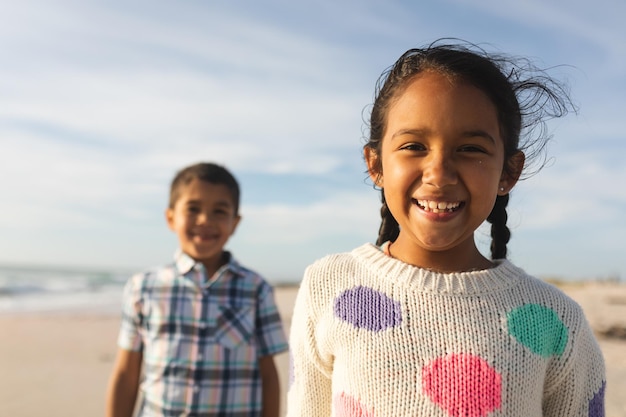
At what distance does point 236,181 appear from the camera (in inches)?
147

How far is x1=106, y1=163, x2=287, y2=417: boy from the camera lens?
3100 mm

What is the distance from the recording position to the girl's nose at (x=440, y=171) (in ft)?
5.35

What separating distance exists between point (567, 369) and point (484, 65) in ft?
2.80

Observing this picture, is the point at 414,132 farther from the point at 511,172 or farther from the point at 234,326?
the point at 234,326

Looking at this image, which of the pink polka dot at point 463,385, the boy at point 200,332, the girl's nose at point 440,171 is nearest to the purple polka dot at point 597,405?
the pink polka dot at point 463,385

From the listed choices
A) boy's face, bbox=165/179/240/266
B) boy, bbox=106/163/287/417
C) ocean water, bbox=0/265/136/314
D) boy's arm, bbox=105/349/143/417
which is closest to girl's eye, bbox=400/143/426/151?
boy, bbox=106/163/287/417

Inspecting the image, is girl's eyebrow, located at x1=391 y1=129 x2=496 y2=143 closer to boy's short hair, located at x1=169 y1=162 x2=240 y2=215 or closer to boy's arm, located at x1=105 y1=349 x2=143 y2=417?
boy's short hair, located at x1=169 y1=162 x2=240 y2=215

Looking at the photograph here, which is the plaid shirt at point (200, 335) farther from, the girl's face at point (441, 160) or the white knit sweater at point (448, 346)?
the girl's face at point (441, 160)

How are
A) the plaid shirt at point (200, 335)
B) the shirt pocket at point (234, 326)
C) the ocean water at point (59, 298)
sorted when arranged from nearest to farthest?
the plaid shirt at point (200, 335)
the shirt pocket at point (234, 326)
the ocean water at point (59, 298)

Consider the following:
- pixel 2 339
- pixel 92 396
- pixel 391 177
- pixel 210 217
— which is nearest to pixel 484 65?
pixel 391 177

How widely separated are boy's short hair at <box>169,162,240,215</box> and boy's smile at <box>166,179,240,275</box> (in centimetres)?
3

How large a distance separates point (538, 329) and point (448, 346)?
0.24 meters

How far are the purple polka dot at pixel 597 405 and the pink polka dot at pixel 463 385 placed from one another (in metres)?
0.30

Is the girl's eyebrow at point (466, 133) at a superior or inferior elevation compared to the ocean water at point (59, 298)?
inferior
